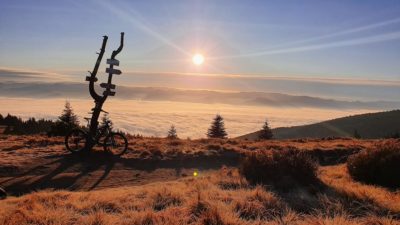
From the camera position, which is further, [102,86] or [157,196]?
[102,86]

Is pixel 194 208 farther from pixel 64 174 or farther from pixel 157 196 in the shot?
pixel 64 174

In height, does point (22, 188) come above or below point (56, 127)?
below

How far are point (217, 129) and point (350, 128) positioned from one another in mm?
97923

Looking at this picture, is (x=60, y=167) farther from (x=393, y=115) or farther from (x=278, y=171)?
(x=393, y=115)

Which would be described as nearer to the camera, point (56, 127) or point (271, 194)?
point (271, 194)

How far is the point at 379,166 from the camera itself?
13289 mm

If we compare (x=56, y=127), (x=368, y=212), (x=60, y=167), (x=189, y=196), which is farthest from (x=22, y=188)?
(x=56, y=127)

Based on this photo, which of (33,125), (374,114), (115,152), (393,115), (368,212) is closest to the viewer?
(368,212)

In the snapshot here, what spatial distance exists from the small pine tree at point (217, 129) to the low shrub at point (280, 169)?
6127 cm

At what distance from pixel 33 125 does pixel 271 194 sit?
4907 centimetres

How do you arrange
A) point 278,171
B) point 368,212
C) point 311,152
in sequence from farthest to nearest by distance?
1. point 311,152
2. point 278,171
3. point 368,212

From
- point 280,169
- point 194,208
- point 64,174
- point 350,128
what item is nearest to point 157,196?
point 194,208

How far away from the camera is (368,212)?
29.5ft

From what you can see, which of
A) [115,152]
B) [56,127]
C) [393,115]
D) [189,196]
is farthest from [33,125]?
[393,115]
